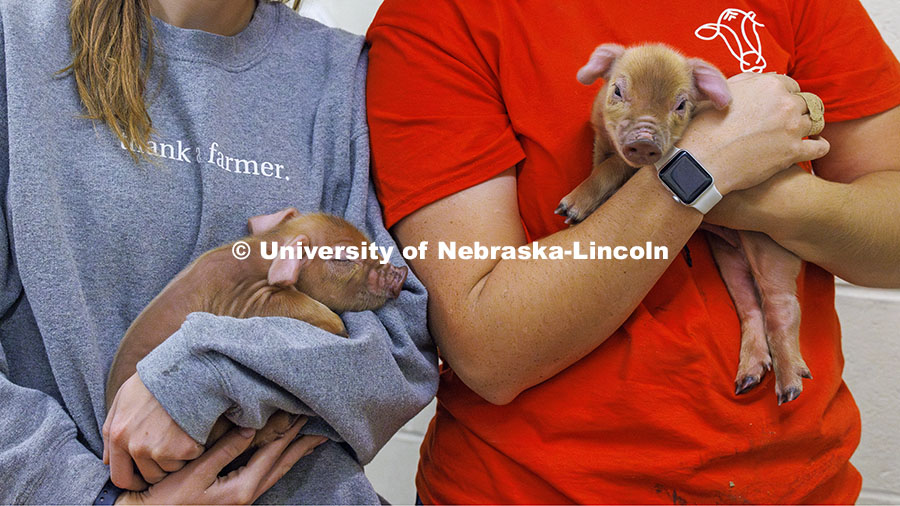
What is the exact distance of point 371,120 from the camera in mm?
1249

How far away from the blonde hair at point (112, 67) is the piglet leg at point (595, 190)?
65 cm

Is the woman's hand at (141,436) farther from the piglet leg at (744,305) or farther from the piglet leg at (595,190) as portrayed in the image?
the piglet leg at (744,305)

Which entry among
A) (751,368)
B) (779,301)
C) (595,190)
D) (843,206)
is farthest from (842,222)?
(595,190)

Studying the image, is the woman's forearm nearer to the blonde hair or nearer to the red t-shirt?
the red t-shirt

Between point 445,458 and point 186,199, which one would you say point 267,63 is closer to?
point 186,199

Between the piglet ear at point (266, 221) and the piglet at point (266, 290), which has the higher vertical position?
the piglet ear at point (266, 221)

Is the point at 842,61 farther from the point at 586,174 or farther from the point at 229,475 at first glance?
the point at 229,475

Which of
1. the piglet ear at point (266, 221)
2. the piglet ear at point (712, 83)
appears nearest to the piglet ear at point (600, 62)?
the piglet ear at point (712, 83)

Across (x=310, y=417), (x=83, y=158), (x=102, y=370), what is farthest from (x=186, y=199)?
(x=310, y=417)

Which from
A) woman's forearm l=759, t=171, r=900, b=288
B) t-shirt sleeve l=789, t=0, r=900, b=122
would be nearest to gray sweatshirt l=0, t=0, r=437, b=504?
woman's forearm l=759, t=171, r=900, b=288

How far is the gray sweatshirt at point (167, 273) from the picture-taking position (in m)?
0.96

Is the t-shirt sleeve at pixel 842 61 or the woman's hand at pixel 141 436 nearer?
the woman's hand at pixel 141 436

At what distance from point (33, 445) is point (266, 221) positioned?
1.42 ft

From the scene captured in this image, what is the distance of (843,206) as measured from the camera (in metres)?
1.11
